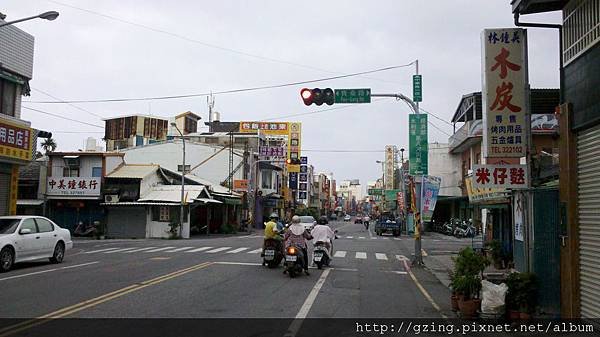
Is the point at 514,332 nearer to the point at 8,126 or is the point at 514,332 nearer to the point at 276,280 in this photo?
the point at 276,280

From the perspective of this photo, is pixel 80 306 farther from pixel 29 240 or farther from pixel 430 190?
pixel 430 190

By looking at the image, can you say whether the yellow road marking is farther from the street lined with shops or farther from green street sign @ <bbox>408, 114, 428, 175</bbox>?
green street sign @ <bbox>408, 114, 428, 175</bbox>

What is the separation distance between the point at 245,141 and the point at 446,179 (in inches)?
950

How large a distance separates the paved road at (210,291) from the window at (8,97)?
976 cm

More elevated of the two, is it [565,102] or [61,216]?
[565,102]

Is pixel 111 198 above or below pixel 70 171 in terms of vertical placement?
below

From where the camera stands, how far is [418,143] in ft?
75.8

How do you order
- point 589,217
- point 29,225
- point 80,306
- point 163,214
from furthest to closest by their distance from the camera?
point 163,214
point 29,225
point 80,306
point 589,217

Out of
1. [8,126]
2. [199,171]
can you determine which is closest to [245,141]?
[199,171]

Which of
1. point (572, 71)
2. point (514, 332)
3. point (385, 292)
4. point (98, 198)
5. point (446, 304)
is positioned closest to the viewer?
point (514, 332)

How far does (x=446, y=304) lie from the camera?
1095 centimetres

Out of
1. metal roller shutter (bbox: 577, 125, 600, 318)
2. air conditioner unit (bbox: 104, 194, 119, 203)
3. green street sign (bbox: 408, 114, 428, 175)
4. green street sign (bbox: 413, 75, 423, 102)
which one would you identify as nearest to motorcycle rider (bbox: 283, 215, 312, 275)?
metal roller shutter (bbox: 577, 125, 600, 318)

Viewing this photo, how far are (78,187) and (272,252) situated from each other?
25256mm

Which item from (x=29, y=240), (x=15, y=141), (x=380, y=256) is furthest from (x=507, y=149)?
(x=15, y=141)
